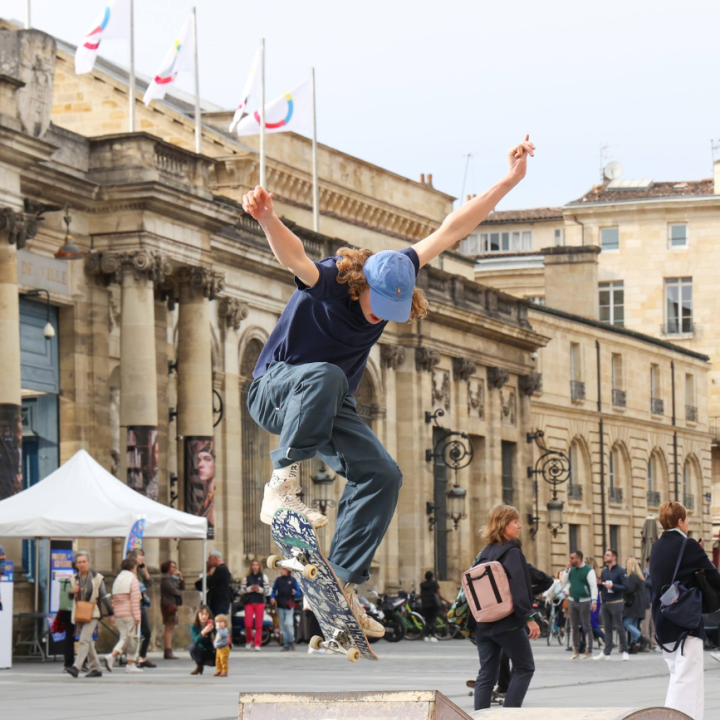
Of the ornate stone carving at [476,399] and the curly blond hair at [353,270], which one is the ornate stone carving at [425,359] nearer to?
the ornate stone carving at [476,399]

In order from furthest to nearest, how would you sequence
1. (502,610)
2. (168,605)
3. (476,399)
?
(476,399), (168,605), (502,610)

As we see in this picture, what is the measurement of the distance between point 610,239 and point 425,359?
36.0 metres

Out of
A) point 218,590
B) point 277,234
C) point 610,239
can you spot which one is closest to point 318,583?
point 277,234

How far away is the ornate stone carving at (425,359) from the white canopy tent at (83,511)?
17.7 meters

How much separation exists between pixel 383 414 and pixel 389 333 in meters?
2.06

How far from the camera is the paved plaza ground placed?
45.8ft

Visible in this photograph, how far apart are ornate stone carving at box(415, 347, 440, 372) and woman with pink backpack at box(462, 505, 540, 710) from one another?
29743 millimetres

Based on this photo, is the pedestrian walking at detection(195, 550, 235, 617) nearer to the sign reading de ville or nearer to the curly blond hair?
the sign reading de ville

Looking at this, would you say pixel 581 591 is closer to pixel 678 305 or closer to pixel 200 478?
pixel 200 478

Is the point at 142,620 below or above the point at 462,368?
below

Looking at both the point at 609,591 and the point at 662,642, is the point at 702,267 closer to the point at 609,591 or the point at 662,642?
the point at 609,591

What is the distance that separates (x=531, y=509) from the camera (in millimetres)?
46812

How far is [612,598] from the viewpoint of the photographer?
23484 millimetres

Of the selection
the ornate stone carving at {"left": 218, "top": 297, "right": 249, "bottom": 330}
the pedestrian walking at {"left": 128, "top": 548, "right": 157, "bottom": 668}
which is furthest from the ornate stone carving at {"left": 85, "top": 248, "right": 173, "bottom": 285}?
the pedestrian walking at {"left": 128, "top": 548, "right": 157, "bottom": 668}
